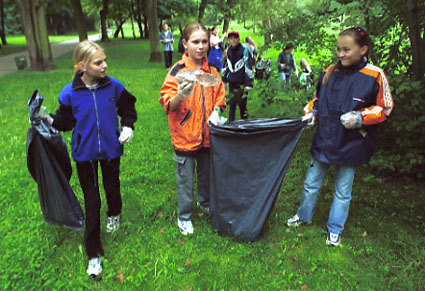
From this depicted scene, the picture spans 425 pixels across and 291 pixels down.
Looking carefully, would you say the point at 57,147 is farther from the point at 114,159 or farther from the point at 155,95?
the point at 155,95

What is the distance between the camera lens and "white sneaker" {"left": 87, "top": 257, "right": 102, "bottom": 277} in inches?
106

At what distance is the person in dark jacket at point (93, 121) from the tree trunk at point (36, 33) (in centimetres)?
1246

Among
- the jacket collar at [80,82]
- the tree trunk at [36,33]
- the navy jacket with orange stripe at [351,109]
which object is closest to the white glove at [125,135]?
the jacket collar at [80,82]

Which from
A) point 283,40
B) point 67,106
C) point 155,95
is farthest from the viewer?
point 155,95

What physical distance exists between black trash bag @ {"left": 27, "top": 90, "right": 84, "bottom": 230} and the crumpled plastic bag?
3.31 ft

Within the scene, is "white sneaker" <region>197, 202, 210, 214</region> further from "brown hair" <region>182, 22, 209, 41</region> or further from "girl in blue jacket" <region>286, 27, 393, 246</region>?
"brown hair" <region>182, 22, 209, 41</region>

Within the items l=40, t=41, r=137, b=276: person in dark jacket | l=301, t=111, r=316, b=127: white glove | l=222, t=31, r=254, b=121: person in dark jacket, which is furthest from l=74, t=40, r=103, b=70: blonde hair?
l=222, t=31, r=254, b=121: person in dark jacket

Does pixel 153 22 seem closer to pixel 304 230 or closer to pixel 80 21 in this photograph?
pixel 80 21

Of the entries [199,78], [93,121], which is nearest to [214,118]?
[199,78]

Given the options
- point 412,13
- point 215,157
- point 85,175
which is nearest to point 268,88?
point 412,13

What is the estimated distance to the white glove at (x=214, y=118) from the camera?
281cm

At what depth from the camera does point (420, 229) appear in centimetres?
333

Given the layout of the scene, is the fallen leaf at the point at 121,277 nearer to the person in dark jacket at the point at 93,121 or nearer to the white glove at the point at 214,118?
the person in dark jacket at the point at 93,121

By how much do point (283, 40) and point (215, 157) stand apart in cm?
265
